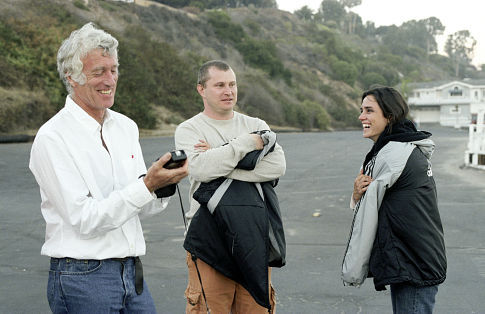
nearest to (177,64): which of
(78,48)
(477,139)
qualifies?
(477,139)

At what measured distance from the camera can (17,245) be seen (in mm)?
7090

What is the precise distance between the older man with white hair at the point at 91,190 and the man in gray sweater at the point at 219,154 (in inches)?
37.3

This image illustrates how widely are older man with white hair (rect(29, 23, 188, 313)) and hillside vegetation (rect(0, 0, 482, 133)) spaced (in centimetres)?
2475

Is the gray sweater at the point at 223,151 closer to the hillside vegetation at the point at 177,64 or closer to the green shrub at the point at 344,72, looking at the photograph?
the hillside vegetation at the point at 177,64

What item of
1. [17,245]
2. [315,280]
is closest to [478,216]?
[315,280]

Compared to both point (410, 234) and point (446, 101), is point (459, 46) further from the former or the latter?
point (410, 234)

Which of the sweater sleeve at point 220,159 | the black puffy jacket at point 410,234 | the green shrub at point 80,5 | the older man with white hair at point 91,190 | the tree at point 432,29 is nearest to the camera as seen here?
the older man with white hair at point 91,190

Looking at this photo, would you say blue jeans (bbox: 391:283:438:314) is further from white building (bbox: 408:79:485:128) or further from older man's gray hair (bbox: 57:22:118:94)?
white building (bbox: 408:79:485:128)

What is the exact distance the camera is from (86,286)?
240cm

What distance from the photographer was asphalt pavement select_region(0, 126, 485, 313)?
16.5 ft

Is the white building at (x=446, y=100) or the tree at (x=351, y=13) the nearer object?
the white building at (x=446, y=100)

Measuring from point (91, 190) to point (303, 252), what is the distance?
4.83 m

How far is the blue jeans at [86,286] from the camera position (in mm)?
2393

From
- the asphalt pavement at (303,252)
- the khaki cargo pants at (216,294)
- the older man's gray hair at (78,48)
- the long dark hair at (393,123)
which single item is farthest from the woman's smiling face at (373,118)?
the asphalt pavement at (303,252)
